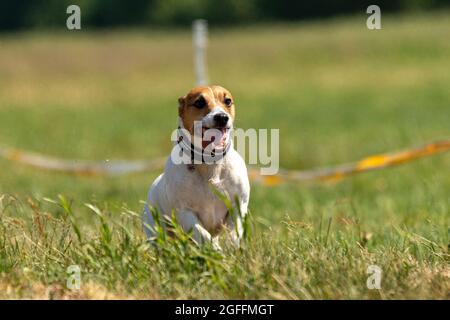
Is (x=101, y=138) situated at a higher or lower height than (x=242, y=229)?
lower

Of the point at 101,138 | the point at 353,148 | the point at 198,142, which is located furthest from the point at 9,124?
the point at 198,142

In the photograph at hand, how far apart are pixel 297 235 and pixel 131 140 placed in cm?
1453

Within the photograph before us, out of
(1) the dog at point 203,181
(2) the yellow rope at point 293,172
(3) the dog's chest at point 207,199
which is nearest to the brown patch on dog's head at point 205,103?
(1) the dog at point 203,181

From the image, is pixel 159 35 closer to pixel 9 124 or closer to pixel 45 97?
pixel 45 97

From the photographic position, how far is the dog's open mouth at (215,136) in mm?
5641

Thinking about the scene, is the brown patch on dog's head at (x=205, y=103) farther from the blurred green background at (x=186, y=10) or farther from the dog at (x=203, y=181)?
the blurred green background at (x=186, y=10)

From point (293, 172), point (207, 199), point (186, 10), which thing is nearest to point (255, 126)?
point (293, 172)

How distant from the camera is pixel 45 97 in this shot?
3238 cm

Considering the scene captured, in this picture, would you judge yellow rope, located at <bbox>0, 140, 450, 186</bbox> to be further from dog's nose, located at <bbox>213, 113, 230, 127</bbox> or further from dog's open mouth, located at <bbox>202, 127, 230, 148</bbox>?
dog's nose, located at <bbox>213, 113, 230, 127</bbox>

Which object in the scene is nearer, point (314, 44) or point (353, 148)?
point (353, 148)

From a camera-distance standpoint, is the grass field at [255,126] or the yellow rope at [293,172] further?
the yellow rope at [293,172]

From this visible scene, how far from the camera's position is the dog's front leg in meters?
5.72

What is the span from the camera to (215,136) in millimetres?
5727

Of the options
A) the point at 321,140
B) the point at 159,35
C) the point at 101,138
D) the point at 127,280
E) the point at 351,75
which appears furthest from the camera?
the point at 159,35
